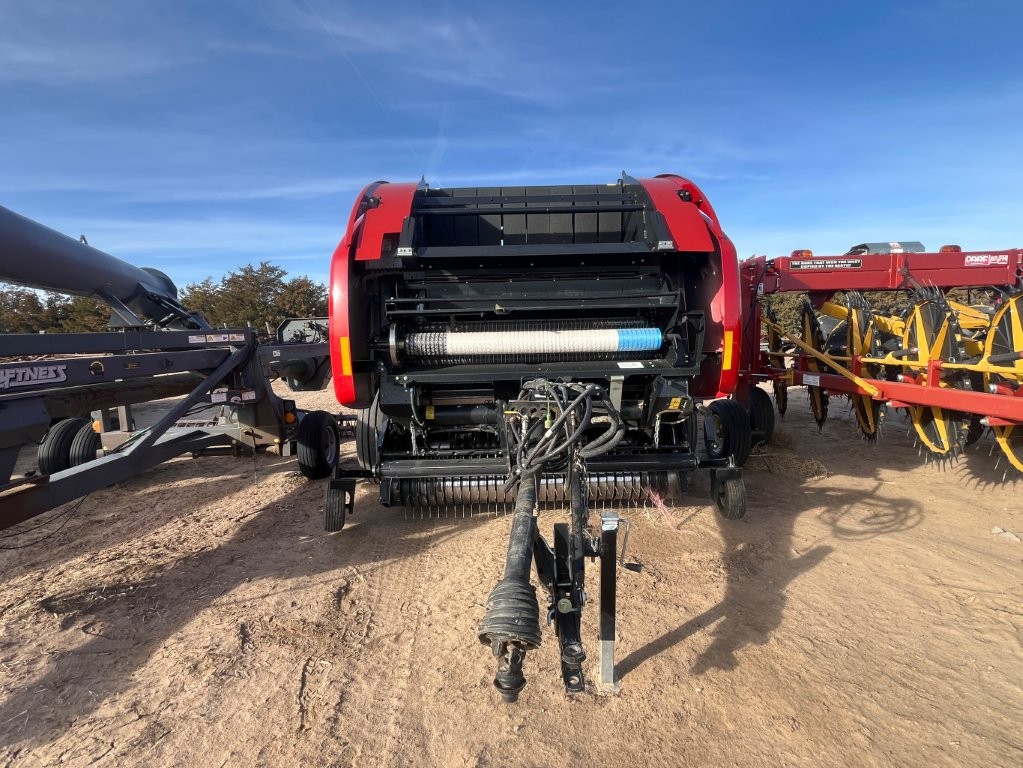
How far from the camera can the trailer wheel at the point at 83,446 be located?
5.76 metres

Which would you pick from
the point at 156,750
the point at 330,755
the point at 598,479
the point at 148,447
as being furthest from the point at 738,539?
the point at 148,447

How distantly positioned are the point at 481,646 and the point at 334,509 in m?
1.74

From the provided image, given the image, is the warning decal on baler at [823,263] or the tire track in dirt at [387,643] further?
the warning decal on baler at [823,263]

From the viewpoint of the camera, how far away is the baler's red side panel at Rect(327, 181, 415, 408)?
3.46m

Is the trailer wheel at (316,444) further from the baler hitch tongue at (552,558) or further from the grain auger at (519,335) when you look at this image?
the baler hitch tongue at (552,558)

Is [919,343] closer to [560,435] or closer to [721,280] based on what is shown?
[721,280]

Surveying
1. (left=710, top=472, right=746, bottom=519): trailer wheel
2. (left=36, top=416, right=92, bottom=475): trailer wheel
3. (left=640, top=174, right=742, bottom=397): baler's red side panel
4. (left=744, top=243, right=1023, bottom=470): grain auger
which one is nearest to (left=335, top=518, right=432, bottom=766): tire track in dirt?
(left=710, top=472, right=746, bottom=519): trailer wheel

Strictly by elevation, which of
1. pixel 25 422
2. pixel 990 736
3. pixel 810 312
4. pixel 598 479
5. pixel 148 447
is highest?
pixel 810 312

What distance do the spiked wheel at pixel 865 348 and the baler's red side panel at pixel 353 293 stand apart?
5135 mm

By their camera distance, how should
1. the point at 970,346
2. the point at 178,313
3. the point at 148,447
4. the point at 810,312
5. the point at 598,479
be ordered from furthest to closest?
the point at 810,312 → the point at 178,313 → the point at 970,346 → the point at 598,479 → the point at 148,447

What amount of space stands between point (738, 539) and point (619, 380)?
1.65 metres

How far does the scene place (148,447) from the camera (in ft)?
12.4

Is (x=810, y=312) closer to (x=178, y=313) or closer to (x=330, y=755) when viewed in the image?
(x=330, y=755)

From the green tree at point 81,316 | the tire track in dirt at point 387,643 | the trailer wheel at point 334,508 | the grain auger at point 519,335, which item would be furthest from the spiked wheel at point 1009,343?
the green tree at point 81,316
